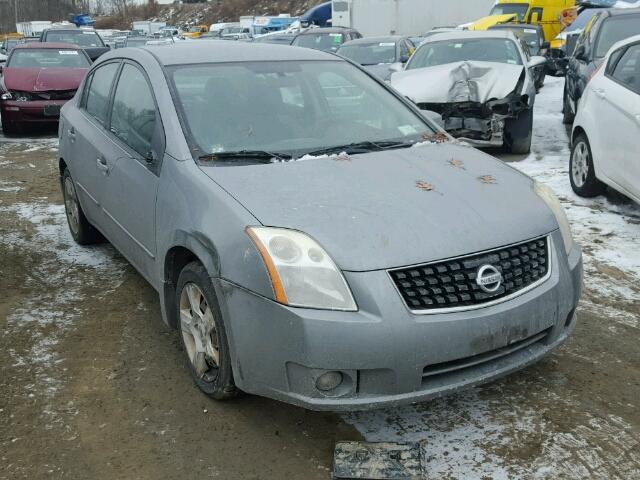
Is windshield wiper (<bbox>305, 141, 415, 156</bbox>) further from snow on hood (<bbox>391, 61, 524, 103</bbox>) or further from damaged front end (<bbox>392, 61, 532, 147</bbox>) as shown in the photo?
snow on hood (<bbox>391, 61, 524, 103</bbox>)

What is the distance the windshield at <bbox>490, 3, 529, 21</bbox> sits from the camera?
2281 centimetres

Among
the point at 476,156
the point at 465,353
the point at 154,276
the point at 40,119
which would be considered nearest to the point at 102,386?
the point at 154,276

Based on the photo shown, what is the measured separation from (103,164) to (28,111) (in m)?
7.67

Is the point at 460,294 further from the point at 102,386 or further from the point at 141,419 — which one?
the point at 102,386

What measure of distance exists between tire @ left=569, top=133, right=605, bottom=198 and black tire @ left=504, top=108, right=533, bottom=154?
72.5 inches

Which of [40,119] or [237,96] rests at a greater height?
[237,96]

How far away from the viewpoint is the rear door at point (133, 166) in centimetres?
358

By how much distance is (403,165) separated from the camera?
3379mm

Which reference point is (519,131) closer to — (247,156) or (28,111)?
(247,156)

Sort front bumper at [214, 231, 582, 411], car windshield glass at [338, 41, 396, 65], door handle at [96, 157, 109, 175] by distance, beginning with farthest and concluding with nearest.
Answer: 1. car windshield glass at [338, 41, 396, 65]
2. door handle at [96, 157, 109, 175]
3. front bumper at [214, 231, 582, 411]

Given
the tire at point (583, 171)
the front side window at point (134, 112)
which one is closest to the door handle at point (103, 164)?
the front side window at point (134, 112)

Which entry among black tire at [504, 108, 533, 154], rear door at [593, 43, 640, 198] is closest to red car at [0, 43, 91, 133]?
black tire at [504, 108, 533, 154]

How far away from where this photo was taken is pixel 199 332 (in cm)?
319

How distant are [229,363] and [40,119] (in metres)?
9.42
